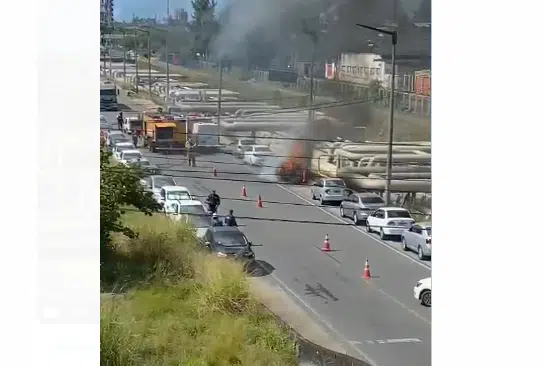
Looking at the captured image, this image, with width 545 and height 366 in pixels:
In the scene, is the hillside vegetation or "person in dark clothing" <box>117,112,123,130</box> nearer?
the hillside vegetation

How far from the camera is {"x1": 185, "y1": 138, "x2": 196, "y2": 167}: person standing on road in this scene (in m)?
1.89

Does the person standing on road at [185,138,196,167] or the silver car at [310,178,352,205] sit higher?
the person standing on road at [185,138,196,167]

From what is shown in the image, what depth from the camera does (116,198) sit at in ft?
6.11

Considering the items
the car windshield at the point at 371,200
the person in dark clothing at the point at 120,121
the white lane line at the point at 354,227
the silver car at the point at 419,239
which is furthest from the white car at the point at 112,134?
the silver car at the point at 419,239

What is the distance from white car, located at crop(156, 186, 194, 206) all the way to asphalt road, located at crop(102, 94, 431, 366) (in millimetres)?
19

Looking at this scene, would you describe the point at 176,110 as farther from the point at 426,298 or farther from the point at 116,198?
the point at 426,298

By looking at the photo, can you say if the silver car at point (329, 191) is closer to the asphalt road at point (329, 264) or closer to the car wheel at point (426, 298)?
the asphalt road at point (329, 264)

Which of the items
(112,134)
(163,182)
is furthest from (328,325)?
(112,134)

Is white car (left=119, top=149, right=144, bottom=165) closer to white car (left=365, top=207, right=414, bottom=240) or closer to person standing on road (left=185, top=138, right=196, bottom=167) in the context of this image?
Result: person standing on road (left=185, top=138, right=196, bottom=167)

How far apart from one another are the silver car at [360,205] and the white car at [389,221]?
2cm

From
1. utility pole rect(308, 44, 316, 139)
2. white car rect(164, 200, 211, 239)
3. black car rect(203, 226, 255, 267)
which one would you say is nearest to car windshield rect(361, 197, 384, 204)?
utility pole rect(308, 44, 316, 139)

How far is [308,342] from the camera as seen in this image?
1.79m
